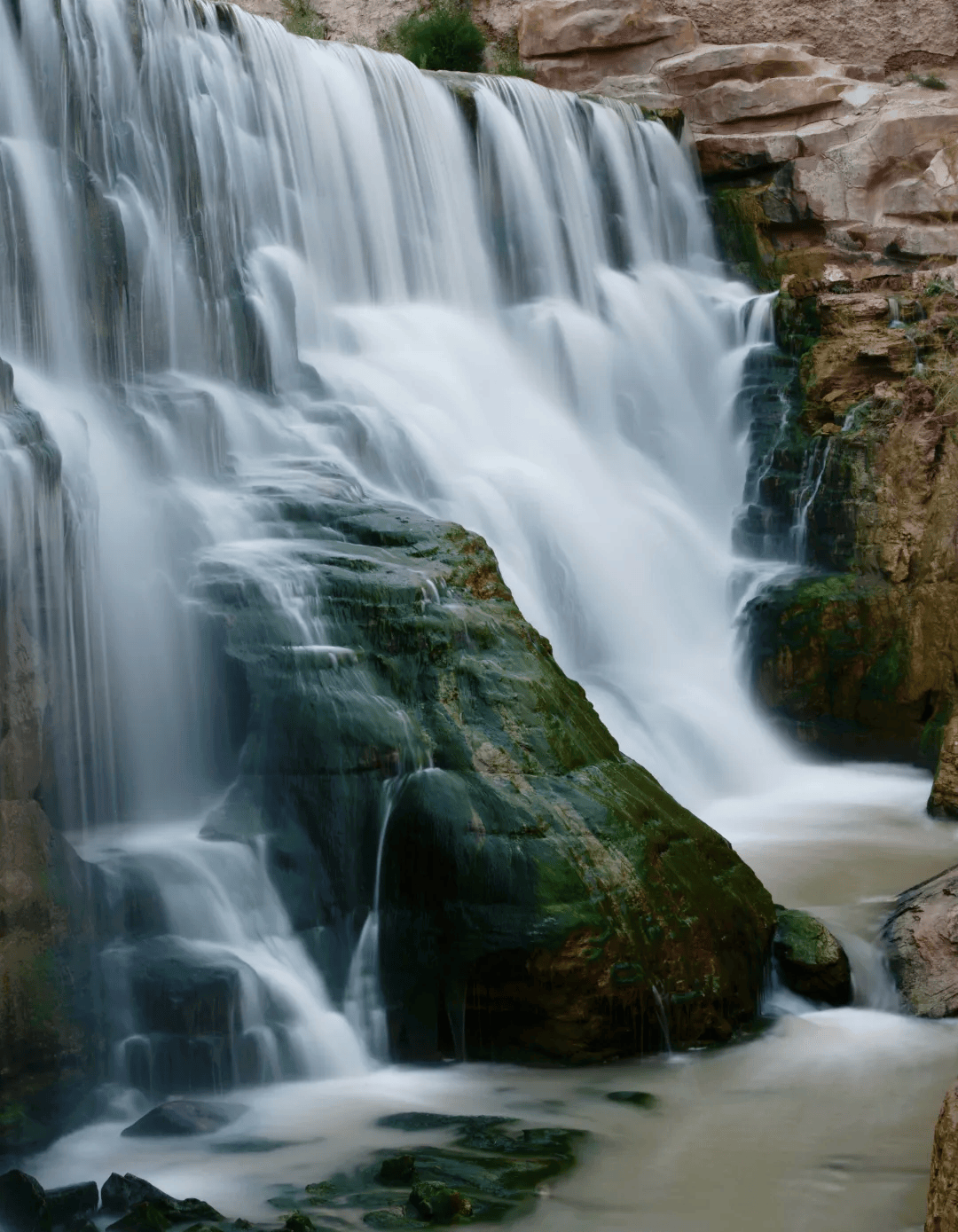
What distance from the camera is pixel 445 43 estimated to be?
634 inches

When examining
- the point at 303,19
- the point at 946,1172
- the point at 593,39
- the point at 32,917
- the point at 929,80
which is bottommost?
the point at 946,1172

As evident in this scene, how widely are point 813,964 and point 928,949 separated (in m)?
0.46

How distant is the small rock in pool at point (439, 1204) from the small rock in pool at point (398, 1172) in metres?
0.20

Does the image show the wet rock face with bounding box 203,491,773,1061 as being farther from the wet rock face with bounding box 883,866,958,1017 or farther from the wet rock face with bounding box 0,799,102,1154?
the wet rock face with bounding box 0,799,102,1154

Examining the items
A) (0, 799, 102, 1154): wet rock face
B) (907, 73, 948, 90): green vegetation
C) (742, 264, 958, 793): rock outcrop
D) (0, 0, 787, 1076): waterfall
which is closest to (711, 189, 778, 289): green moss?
(0, 0, 787, 1076): waterfall

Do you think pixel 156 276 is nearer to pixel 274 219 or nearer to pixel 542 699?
pixel 274 219

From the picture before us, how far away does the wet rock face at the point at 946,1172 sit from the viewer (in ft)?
11.1

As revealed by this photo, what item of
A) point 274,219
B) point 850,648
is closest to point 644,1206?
point 850,648

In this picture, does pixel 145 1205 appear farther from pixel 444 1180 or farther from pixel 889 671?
pixel 889 671

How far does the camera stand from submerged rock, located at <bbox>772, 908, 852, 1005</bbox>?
5668 millimetres

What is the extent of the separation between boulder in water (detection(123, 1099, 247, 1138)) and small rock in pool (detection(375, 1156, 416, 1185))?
2.18ft

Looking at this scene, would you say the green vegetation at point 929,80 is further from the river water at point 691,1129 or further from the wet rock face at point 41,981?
the wet rock face at point 41,981

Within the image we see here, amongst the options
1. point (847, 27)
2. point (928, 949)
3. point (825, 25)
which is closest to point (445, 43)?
→ point (825, 25)

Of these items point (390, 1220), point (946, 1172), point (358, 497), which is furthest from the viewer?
point (358, 497)
